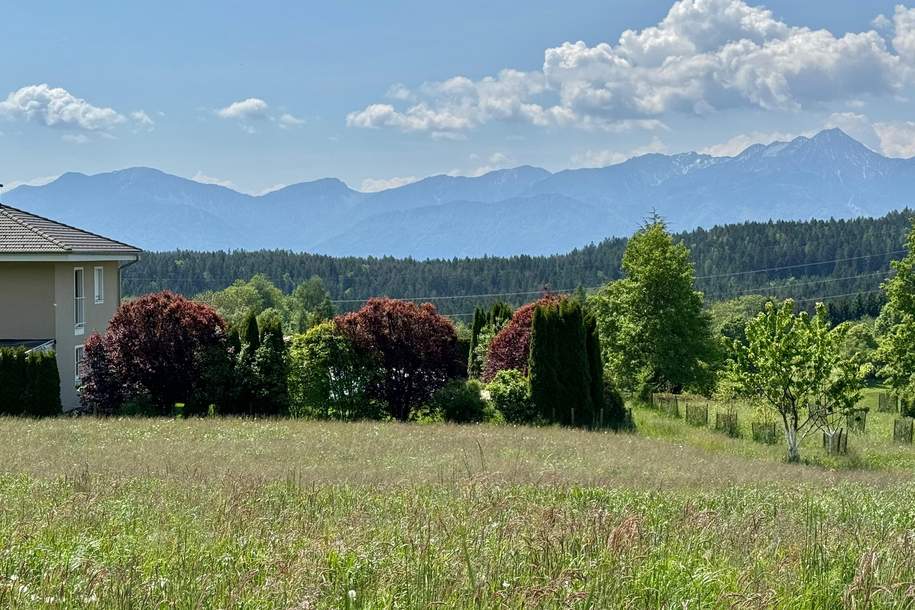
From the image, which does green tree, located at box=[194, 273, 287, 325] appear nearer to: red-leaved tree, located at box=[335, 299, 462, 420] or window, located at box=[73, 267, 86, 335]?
window, located at box=[73, 267, 86, 335]

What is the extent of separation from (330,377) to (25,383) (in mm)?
8555

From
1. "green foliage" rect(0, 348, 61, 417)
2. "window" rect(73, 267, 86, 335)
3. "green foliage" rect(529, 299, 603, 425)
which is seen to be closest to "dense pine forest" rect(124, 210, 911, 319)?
"window" rect(73, 267, 86, 335)

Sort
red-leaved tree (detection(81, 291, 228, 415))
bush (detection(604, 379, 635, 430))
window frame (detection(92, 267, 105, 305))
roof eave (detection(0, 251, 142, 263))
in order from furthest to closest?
window frame (detection(92, 267, 105, 305)) → bush (detection(604, 379, 635, 430)) → roof eave (detection(0, 251, 142, 263)) → red-leaved tree (detection(81, 291, 228, 415))

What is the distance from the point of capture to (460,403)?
25.9m

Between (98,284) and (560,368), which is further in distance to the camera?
(98,284)

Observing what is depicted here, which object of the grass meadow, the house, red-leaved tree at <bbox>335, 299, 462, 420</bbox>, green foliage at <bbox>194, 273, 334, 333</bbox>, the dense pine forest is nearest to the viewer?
the grass meadow

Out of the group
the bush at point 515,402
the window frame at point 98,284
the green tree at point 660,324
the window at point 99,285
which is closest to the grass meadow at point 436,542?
the bush at point 515,402

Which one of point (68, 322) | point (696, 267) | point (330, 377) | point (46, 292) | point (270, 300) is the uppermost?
point (696, 267)

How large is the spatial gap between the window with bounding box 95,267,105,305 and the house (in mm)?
1218

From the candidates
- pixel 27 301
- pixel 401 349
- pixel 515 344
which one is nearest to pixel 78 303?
pixel 27 301

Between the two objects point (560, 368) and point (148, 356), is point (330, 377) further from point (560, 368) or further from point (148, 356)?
point (560, 368)

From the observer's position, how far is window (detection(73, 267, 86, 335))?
2945cm

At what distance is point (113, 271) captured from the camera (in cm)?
3288

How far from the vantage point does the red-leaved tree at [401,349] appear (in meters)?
26.3
